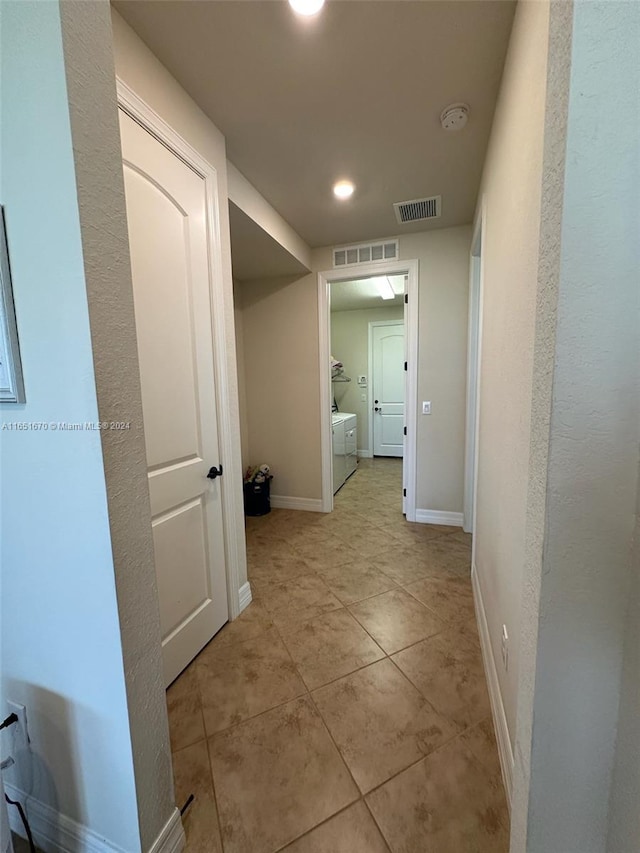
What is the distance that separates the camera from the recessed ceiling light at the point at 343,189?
221 cm

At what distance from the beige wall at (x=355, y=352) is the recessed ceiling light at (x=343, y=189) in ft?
11.1

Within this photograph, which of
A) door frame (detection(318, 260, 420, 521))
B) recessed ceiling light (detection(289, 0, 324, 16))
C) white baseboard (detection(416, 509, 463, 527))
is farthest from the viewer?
white baseboard (detection(416, 509, 463, 527))

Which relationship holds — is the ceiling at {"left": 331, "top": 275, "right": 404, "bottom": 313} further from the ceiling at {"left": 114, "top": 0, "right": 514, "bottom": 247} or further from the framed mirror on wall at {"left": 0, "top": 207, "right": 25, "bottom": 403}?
the framed mirror on wall at {"left": 0, "top": 207, "right": 25, "bottom": 403}

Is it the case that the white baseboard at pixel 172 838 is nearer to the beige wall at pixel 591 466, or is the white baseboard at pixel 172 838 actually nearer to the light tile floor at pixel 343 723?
the light tile floor at pixel 343 723

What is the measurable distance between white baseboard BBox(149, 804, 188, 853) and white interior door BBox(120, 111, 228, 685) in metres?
0.59

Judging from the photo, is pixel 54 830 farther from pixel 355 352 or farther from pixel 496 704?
pixel 355 352

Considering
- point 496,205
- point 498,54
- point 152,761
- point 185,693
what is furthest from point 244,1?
point 185,693

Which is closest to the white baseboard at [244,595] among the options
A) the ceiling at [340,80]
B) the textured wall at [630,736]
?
the textured wall at [630,736]

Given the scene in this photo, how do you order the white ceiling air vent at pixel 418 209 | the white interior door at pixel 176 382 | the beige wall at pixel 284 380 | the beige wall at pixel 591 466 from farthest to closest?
the beige wall at pixel 284 380 < the white ceiling air vent at pixel 418 209 < the white interior door at pixel 176 382 < the beige wall at pixel 591 466

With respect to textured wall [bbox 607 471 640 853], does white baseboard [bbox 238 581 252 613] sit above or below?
below

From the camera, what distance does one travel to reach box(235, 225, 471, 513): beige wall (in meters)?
2.95

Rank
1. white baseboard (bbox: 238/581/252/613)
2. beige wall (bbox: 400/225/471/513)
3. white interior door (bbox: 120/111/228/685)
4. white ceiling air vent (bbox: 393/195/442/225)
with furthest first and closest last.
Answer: beige wall (bbox: 400/225/471/513), white ceiling air vent (bbox: 393/195/442/225), white baseboard (bbox: 238/581/252/613), white interior door (bbox: 120/111/228/685)

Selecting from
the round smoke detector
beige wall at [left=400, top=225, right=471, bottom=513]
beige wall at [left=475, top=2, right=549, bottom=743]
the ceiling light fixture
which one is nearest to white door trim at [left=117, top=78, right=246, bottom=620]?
the round smoke detector

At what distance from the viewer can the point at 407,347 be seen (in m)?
3.11
